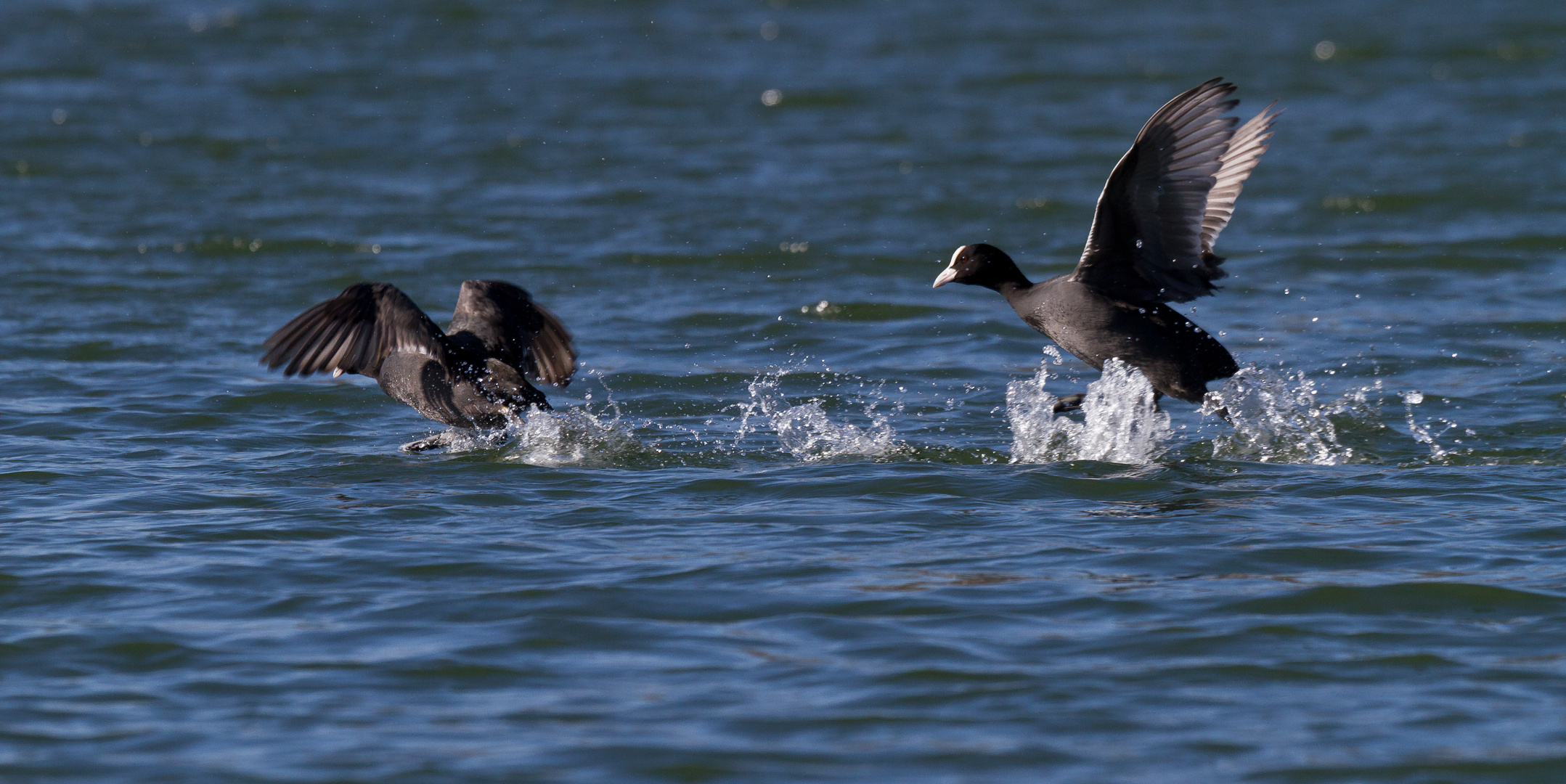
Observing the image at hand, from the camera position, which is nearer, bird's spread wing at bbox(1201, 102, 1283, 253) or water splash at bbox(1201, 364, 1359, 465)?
water splash at bbox(1201, 364, 1359, 465)

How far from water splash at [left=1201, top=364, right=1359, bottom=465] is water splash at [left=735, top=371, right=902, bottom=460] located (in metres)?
1.39

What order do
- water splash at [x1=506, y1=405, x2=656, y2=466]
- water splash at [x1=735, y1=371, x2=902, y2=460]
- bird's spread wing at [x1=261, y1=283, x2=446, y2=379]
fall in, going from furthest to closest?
water splash at [x1=735, y1=371, x2=902, y2=460] < water splash at [x1=506, y1=405, x2=656, y2=466] < bird's spread wing at [x1=261, y1=283, x2=446, y2=379]

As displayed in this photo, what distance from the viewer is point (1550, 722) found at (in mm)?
4664

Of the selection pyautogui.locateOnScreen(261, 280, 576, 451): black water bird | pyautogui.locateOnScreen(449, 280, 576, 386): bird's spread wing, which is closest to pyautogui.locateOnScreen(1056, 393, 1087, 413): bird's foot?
pyautogui.locateOnScreen(261, 280, 576, 451): black water bird

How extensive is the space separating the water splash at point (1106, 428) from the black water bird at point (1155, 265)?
8 cm

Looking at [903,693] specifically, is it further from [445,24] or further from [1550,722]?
[445,24]

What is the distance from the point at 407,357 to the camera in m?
7.82

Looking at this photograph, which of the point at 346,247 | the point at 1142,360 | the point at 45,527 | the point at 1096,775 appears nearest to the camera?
the point at 1096,775

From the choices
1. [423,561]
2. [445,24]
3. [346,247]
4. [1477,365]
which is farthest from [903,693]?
[445,24]

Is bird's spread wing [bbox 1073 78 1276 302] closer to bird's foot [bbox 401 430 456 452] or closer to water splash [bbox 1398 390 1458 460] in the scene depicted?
water splash [bbox 1398 390 1458 460]

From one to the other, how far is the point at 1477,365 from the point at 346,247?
7.72m

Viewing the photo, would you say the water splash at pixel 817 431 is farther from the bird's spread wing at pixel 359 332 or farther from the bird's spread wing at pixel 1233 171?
the bird's spread wing at pixel 1233 171

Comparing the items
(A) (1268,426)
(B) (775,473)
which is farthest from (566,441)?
(A) (1268,426)

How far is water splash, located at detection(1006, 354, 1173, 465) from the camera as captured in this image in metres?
7.65
